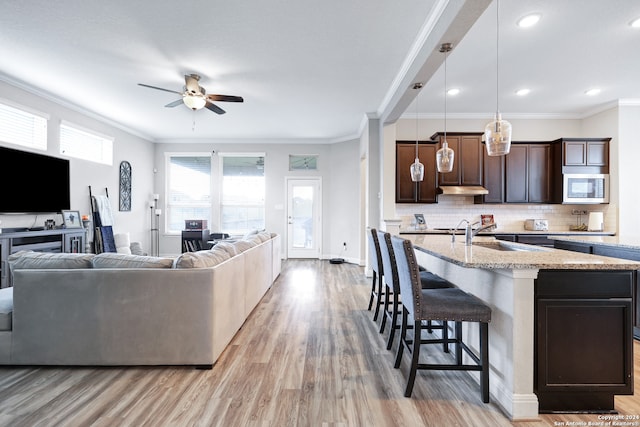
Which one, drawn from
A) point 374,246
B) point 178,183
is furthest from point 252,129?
point 374,246

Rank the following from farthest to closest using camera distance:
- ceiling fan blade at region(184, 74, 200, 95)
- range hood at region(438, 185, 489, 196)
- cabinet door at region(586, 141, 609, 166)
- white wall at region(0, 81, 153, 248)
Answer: range hood at region(438, 185, 489, 196), cabinet door at region(586, 141, 609, 166), white wall at region(0, 81, 153, 248), ceiling fan blade at region(184, 74, 200, 95)

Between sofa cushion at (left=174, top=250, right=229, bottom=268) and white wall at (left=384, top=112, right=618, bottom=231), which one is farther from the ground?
white wall at (left=384, top=112, right=618, bottom=231)

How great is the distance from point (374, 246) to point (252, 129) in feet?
14.5

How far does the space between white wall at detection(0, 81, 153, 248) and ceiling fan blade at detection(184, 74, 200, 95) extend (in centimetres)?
239

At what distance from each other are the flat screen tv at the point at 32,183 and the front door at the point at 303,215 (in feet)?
13.6

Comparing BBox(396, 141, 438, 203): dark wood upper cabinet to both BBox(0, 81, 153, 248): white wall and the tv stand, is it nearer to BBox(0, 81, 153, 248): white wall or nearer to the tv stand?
the tv stand

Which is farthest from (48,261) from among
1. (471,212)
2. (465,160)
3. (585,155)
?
(585,155)

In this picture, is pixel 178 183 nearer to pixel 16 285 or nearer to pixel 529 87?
pixel 16 285

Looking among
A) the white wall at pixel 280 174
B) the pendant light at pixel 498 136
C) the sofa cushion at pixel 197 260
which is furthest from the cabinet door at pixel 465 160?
the sofa cushion at pixel 197 260

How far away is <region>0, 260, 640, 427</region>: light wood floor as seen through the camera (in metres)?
1.70

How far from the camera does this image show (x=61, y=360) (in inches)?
87.0

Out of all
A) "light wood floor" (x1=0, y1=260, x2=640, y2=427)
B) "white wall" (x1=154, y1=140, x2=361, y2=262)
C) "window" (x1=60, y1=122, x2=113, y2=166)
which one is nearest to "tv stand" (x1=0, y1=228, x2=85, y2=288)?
"window" (x1=60, y1=122, x2=113, y2=166)

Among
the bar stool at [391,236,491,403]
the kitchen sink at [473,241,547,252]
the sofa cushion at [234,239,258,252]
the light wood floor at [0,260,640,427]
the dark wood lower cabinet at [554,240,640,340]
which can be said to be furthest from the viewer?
the sofa cushion at [234,239,258,252]

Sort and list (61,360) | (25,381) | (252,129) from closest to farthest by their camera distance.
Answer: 1. (25,381)
2. (61,360)
3. (252,129)
